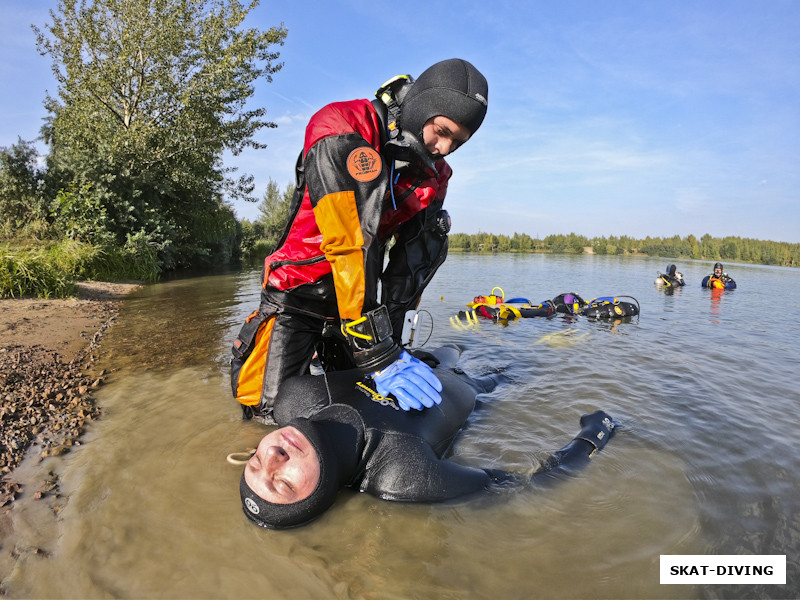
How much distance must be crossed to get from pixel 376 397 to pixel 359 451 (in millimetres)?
364

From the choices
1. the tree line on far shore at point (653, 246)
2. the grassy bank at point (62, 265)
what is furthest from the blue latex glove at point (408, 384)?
the tree line on far shore at point (653, 246)

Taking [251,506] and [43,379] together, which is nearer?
[251,506]

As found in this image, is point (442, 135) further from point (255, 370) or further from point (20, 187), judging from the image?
point (20, 187)

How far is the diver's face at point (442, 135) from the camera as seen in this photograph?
102 inches

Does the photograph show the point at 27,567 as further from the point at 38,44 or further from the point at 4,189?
the point at 38,44

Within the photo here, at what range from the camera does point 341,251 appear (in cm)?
248

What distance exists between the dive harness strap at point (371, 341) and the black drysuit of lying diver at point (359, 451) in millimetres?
226

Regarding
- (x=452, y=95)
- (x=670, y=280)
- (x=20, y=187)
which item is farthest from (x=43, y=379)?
(x=670, y=280)

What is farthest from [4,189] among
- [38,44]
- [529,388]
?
[529,388]

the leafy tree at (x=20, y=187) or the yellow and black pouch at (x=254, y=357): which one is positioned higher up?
the leafy tree at (x=20, y=187)

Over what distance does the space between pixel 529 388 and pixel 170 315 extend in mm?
6153

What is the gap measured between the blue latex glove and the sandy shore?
177 centimetres

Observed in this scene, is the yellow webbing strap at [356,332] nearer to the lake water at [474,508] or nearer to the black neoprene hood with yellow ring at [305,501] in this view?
the black neoprene hood with yellow ring at [305,501]

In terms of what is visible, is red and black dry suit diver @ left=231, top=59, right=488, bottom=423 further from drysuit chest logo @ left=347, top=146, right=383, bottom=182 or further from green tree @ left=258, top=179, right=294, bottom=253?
green tree @ left=258, top=179, right=294, bottom=253
